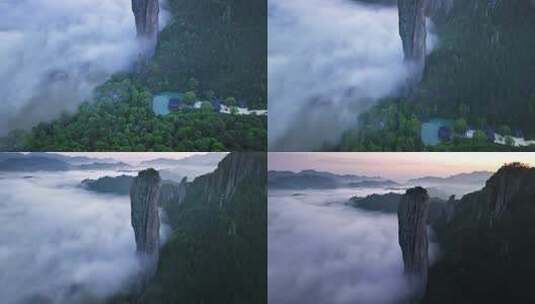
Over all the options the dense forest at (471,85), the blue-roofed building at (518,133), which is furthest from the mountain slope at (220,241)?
the blue-roofed building at (518,133)

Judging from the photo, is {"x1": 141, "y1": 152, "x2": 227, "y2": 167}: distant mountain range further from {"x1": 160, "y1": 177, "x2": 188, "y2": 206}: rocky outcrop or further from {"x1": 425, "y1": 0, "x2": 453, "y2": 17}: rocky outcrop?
{"x1": 425, "y1": 0, "x2": 453, "y2": 17}: rocky outcrop

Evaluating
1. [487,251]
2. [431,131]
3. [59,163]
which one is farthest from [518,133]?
[59,163]

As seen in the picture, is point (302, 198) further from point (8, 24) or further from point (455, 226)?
point (8, 24)

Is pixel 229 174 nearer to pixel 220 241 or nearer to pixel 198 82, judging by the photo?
pixel 220 241

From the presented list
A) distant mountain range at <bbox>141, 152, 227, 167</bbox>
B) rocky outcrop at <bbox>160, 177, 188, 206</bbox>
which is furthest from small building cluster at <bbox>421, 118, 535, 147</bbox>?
rocky outcrop at <bbox>160, 177, 188, 206</bbox>

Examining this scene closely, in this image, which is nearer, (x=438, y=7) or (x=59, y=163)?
(x=59, y=163)

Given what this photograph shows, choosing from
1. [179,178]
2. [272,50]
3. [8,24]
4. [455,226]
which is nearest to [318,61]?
[272,50]
